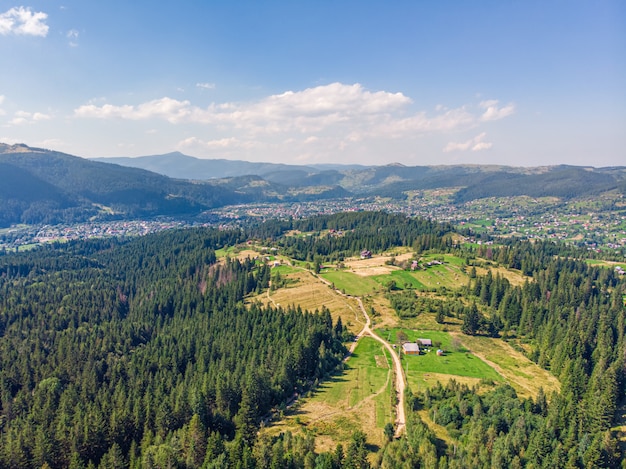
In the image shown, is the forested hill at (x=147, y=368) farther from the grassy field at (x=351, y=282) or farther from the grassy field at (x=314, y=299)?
the grassy field at (x=351, y=282)

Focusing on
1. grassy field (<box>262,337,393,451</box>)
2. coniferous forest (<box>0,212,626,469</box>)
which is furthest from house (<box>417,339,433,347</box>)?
coniferous forest (<box>0,212,626,469</box>)

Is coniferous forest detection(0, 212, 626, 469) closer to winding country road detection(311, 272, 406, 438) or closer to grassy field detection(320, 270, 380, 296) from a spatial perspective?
winding country road detection(311, 272, 406, 438)

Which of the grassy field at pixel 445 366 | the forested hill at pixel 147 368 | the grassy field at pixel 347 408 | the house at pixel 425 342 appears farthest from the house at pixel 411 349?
the forested hill at pixel 147 368

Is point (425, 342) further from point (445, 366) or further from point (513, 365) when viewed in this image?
point (513, 365)

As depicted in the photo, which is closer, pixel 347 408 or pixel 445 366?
pixel 347 408

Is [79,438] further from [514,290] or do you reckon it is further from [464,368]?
[514,290]

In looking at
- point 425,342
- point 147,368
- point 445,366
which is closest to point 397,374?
point 445,366

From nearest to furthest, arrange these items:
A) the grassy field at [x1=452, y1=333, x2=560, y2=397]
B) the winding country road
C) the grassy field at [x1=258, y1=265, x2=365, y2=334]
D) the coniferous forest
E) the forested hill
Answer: the coniferous forest < the forested hill < the winding country road < the grassy field at [x1=452, y1=333, x2=560, y2=397] < the grassy field at [x1=258, y1=265, x2=365, y2=334]
